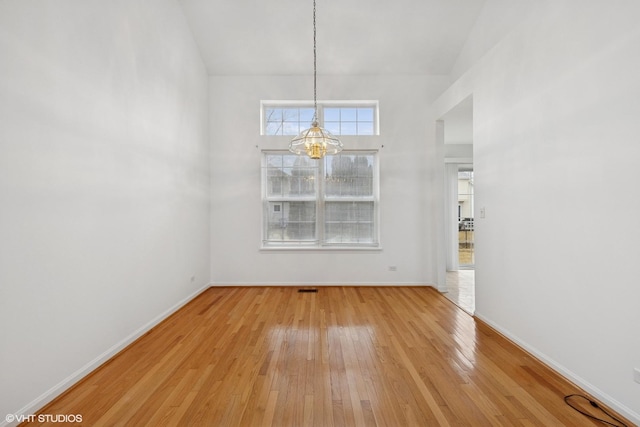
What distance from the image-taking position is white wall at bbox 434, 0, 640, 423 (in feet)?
5.74

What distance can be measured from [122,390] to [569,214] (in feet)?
11.2

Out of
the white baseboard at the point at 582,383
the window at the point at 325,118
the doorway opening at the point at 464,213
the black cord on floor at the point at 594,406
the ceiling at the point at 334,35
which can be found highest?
the ceiling at the point at 334,35

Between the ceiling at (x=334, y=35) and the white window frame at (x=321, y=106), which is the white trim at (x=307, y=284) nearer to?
the white window frame at (x=321, y=106)

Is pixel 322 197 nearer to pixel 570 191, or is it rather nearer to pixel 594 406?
pixel 570 191

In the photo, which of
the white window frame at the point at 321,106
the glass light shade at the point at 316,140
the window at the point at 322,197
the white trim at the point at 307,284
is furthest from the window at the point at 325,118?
the white trim at the point at 307,284

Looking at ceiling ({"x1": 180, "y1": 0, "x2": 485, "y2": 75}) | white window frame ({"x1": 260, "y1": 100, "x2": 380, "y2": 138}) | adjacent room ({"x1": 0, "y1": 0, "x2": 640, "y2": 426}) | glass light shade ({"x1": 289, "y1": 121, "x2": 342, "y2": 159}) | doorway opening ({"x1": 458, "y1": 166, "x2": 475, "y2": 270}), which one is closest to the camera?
adjacent room ({"x1": 0, "y1": 0, "x2": 640, "y2": 426})

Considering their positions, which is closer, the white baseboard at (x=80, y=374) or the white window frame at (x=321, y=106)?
the white baseboard at (x=80, y=374)

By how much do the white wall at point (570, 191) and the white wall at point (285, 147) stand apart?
1738mm

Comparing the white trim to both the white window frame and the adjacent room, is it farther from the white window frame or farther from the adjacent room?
the white window frame

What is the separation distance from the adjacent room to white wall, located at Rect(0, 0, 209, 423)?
18mm

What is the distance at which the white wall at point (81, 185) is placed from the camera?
171 centimetres

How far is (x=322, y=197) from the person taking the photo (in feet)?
16.4

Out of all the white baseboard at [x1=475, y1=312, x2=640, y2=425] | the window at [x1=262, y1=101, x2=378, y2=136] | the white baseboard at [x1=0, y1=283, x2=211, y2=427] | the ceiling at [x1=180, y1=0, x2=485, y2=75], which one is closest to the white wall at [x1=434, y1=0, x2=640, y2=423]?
the white baseboard at [x1=475, y1=312, x2=640, y2=425]

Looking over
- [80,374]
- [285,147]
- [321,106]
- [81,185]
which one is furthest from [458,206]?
[80,374]
